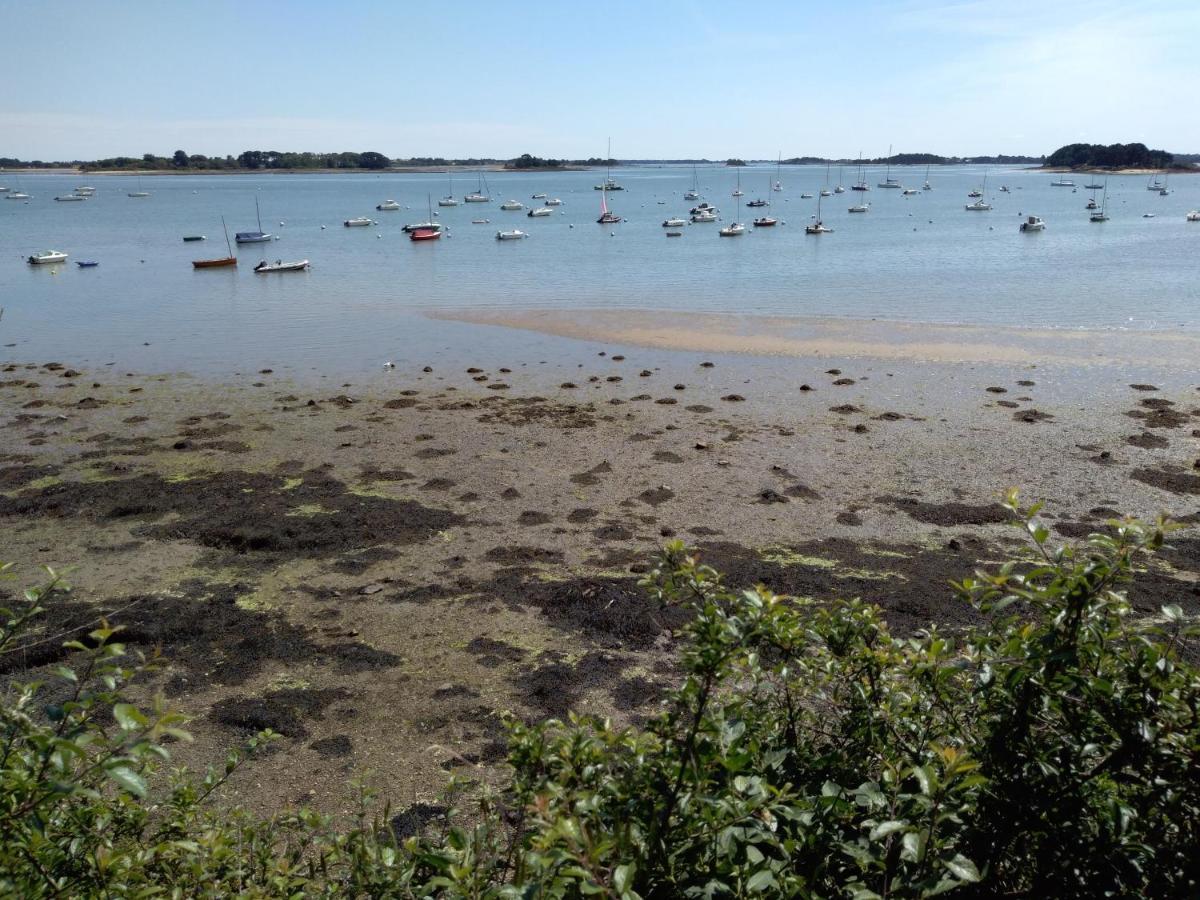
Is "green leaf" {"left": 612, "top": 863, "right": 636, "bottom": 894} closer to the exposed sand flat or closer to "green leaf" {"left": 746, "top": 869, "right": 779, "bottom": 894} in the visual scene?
"green leaf" {"left": 746, "top": 869, "right": 779, "bottom": 894}

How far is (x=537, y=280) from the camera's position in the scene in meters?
41.8

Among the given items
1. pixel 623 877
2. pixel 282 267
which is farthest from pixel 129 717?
pixel 282 267

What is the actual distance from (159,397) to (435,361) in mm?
6931

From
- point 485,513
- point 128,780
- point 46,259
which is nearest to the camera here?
point 128,780

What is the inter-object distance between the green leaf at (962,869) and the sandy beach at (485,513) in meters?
4.20

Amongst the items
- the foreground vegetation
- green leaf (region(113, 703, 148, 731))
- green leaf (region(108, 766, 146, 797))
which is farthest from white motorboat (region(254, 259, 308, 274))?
green leaf (region(108, 766, 146, 797))

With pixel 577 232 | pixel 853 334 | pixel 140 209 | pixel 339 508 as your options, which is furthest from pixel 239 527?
pixel 140 209

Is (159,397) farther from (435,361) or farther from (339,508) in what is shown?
(339,508)

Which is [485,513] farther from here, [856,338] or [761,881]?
[856,338]

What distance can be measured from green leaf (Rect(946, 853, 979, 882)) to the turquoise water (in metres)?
23.1

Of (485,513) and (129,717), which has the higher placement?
(129,717)

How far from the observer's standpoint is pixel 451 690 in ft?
26.6

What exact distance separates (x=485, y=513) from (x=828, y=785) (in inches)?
398

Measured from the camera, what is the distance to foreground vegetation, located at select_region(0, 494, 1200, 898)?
230 centimetres
